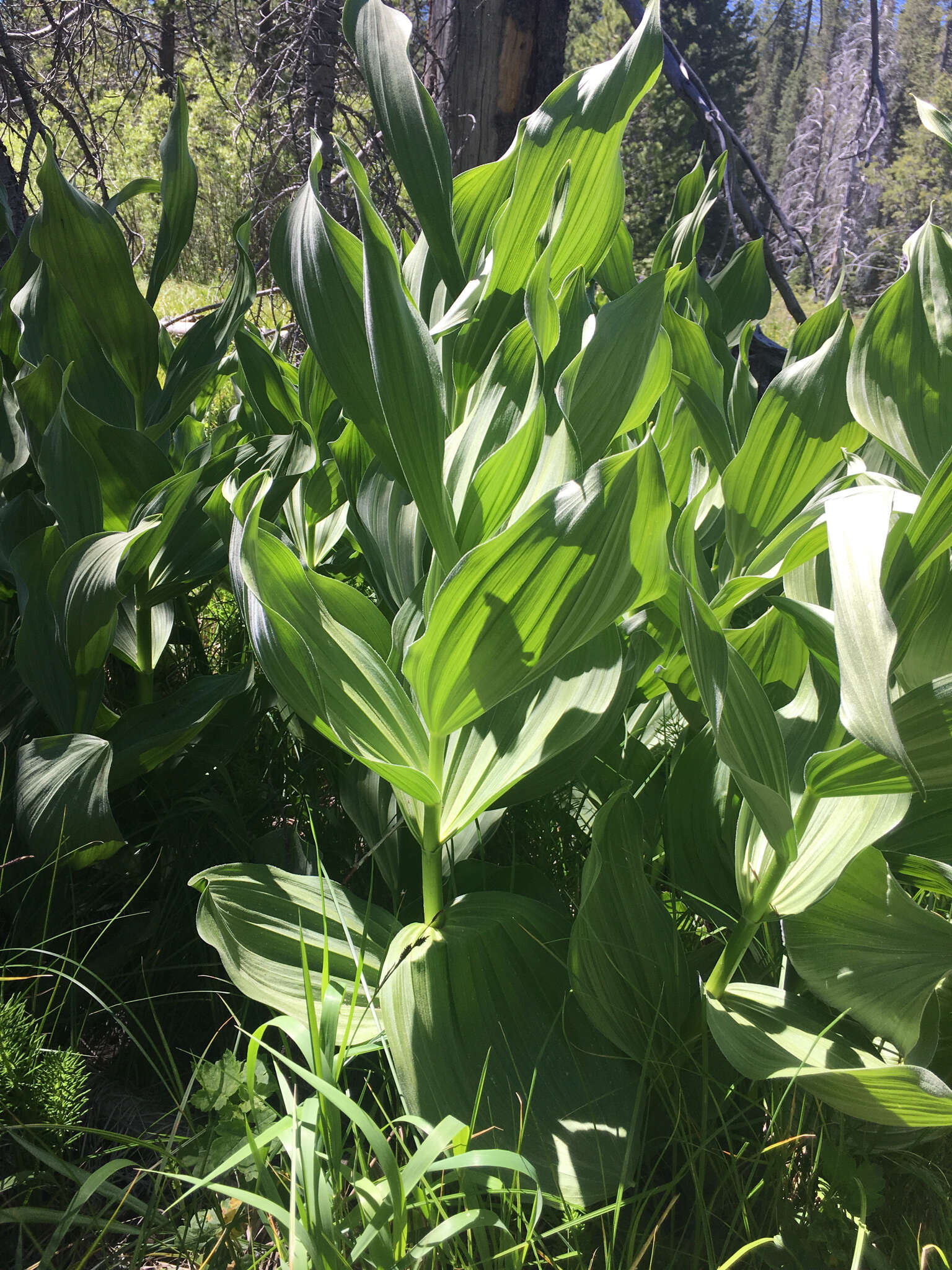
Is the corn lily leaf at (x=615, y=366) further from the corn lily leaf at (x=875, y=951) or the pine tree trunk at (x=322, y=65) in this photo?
the pine tree trunk at (x=322, y=65)

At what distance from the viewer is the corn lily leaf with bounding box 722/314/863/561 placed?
96 centimetres

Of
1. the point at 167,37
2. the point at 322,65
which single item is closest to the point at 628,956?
the point at 322,65

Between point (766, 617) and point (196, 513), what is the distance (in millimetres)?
667

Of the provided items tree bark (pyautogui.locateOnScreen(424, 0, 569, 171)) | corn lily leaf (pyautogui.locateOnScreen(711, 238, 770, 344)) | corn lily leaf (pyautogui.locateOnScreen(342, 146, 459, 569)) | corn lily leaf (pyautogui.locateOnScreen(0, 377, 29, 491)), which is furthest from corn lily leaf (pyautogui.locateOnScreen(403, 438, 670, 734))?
tree bark (pyautogui.locateOnScreen(424, 0, 569, 171))

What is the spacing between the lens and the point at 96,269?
1.12 m

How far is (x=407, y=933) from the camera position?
0.79 metres

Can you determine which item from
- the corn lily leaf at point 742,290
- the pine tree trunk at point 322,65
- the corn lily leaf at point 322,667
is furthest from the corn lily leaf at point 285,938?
the pine tree trunk at point 322,65

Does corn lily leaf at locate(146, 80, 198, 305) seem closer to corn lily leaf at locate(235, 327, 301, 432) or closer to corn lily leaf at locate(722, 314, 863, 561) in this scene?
corn lily leaf at locate(235, 327, 301, 432)

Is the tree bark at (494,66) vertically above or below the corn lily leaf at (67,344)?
above

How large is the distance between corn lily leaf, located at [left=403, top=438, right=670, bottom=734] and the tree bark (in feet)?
6.18

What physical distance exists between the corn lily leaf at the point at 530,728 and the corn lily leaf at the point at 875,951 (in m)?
0.24

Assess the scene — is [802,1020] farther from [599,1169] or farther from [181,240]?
[181,240]

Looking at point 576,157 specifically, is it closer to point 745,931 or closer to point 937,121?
point 937,121

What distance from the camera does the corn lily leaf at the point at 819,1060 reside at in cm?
61
